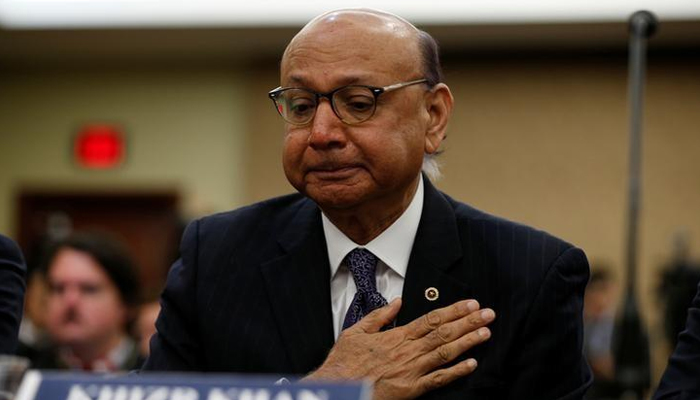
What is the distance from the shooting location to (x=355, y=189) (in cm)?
195

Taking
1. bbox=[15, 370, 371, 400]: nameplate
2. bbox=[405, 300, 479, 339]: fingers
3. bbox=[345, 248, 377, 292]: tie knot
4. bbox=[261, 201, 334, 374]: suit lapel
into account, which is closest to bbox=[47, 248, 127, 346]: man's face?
bbox=[261, 201, 334, 374]: suit lapel

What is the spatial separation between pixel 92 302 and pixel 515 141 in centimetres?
587

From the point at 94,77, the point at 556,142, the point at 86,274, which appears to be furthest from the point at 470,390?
the point at 94,77

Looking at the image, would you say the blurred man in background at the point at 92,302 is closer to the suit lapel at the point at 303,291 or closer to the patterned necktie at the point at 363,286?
the suit lapel at the point at 303,291

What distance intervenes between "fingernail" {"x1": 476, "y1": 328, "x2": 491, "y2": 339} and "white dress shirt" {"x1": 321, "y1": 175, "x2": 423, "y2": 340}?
7.8 inches

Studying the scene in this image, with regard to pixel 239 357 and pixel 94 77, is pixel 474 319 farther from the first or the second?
pixel 94 77

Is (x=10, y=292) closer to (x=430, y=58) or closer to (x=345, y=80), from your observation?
(x=345, y=80)

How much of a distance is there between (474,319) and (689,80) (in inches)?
295

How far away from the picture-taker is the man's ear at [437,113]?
6.81ft

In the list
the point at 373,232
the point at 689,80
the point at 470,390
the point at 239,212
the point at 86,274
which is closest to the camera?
the point at 470,390

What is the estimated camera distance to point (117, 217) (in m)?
9.69

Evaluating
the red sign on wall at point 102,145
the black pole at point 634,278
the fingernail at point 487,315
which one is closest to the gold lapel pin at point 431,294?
the fingernail at point 487,315

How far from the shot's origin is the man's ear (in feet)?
6.81

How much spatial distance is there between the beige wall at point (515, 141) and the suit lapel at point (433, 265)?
21.9 feet
